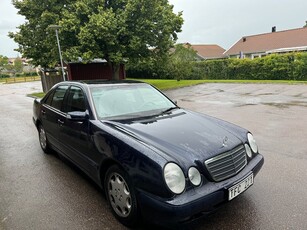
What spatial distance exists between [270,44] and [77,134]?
36762 millimetres

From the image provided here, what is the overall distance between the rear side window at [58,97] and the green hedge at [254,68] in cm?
1307

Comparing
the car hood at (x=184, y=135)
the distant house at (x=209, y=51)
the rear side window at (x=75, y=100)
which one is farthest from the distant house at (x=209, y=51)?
the car hood at (x=184, y=135)

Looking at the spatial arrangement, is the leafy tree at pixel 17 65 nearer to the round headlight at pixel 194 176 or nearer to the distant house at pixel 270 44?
the distant house at pixel 270 44

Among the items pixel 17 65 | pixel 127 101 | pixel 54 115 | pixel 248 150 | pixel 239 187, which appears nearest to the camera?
pixel 239 187

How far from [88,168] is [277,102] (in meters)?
9.23

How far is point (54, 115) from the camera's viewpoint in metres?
4.58

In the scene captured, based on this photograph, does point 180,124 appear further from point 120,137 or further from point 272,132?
point 272,132

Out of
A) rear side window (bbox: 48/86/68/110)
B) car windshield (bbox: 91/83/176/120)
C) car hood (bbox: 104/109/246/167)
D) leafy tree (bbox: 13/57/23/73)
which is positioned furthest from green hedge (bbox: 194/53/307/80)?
leafy tree (bbox: 13/57/23/73)

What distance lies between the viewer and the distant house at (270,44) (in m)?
32.0


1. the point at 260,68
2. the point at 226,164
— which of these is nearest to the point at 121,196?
the point at 226,164

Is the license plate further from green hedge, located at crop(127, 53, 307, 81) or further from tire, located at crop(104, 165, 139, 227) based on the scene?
green hedge, located at crop(127, 53, 307, 81)

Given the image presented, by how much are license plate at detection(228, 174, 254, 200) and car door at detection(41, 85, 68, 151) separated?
112 inches

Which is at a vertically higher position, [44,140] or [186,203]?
[186,203]

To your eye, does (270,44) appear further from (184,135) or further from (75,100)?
(184,135)
